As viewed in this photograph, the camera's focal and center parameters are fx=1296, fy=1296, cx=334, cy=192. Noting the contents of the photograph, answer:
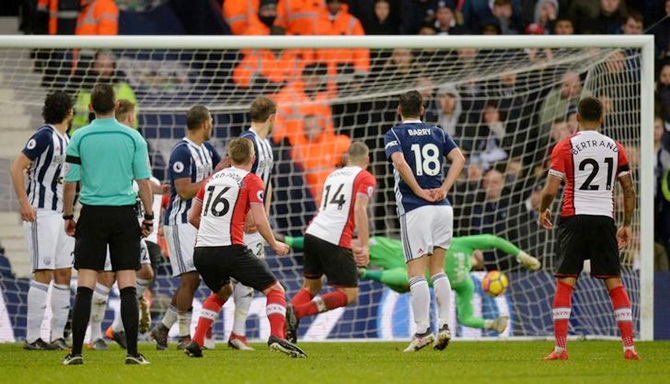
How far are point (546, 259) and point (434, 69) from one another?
2708 millimetres

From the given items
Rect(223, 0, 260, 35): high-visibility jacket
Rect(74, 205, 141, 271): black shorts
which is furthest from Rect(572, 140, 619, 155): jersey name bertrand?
Rect(223, 0, 260, 35): high-visibility jacket

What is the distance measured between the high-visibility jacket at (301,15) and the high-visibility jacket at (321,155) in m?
2.05

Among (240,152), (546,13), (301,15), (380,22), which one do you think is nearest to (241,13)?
(301,15)

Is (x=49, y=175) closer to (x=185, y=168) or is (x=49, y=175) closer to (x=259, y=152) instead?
(x=185, y=168)

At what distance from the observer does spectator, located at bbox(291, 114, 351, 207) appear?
15703mm

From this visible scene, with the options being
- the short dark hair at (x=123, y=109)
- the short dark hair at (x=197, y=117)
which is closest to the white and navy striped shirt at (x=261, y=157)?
the short dark hair at (x=197, y=117)

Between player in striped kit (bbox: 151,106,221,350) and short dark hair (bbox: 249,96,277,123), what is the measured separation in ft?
1.48

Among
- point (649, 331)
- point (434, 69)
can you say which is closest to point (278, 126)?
point (434, 69)

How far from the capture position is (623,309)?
985 centimetres

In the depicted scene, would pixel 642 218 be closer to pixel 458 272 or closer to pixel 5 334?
pixel 458 272

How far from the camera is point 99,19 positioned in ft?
56.2

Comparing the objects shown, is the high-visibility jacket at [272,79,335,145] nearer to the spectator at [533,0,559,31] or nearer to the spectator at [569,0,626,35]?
the spectator at [533,0,559,31]

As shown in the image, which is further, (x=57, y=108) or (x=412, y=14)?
(x=412, y=14)

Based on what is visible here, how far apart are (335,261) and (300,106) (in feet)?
14.0
